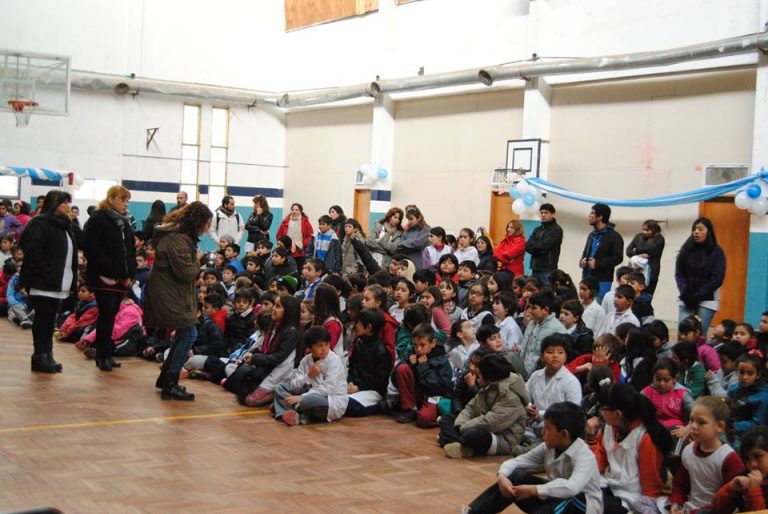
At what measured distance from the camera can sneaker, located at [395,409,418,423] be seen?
6.96m

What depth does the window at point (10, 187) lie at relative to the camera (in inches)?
650

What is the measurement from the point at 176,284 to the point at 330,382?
4.86ft

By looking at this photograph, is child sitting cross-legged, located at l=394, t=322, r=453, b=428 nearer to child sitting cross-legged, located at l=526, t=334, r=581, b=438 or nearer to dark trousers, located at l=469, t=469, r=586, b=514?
child sitting cross-legged, located at l=526, t=334, r=581, b=438

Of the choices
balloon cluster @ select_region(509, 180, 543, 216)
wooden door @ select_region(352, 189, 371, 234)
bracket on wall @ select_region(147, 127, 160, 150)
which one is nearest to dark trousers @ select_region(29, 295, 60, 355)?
balloon cluster @ select_region(509, 180, 543, 216)

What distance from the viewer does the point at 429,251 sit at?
416 inches

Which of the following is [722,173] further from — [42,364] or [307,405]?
[42,364]

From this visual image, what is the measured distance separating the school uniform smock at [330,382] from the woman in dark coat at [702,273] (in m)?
3.39

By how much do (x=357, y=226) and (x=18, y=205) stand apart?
738 centimetres

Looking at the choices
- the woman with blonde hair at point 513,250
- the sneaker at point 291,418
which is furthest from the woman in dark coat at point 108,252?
the woman with blonde hair at point 513,250

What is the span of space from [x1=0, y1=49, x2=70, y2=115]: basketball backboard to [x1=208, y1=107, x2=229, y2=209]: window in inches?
148

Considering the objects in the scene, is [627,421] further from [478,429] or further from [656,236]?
[656,236]

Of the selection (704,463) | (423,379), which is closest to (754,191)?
(423,379)

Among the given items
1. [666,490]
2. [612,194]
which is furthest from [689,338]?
[612,194]

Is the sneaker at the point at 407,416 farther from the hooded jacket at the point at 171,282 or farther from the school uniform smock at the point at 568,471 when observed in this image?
the school uniform smock at the point at 568,471
